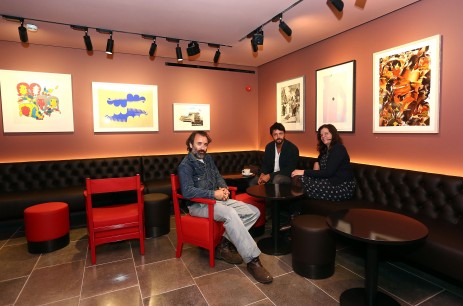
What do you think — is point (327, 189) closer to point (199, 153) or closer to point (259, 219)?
point (259, 219)

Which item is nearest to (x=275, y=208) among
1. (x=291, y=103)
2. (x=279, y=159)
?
(x=279, y=159)

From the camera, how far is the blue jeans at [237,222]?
2811 mm

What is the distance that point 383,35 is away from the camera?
3.67 m

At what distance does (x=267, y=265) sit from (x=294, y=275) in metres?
0.33

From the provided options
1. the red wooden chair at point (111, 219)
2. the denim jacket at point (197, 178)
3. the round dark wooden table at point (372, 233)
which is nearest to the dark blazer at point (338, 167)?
the round dark wooden table at point (372, 233)

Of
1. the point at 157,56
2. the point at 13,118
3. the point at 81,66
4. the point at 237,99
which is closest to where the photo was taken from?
the point at 13,118

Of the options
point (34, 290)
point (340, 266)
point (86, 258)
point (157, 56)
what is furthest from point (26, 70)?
point (340, 266)

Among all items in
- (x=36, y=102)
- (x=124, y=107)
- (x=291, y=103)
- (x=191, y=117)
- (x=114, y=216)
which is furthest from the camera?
(x=191, y=117)

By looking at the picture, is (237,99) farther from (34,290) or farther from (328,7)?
(34,290)

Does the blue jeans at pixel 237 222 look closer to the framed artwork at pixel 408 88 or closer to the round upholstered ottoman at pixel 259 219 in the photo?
the round upholstered ottoman at pixel 259 219

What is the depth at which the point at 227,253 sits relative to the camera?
123 inches

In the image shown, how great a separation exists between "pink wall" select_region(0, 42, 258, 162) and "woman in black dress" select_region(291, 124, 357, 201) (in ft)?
9.93

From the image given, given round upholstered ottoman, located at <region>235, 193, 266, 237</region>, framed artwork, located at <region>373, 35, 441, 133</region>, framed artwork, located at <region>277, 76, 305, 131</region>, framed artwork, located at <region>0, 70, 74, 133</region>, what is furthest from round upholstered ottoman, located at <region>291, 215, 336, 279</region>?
framed artwork, located at <region>0, 70, 74, 133</region>

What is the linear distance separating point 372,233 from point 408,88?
7.49 ft
